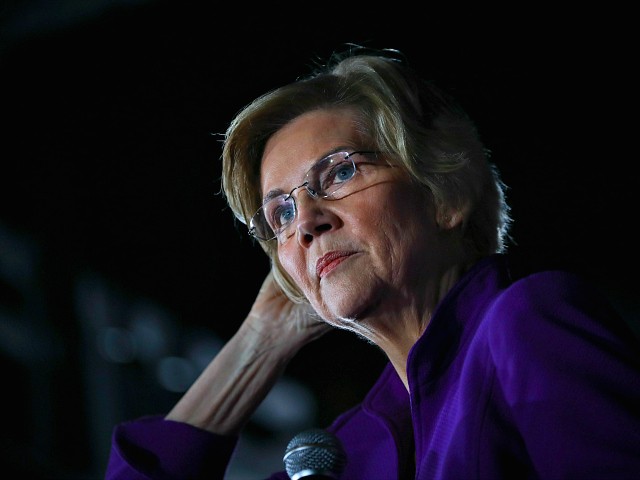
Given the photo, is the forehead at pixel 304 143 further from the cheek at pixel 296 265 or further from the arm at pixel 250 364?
the arm at pixel 250 364

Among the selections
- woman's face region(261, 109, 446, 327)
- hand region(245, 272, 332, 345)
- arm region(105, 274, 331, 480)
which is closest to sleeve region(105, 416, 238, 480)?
arm region(105, 274, 331, 480)

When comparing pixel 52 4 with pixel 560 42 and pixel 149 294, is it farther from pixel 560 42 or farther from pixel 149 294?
pixel 560 42

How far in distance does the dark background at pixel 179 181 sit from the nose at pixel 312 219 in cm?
103

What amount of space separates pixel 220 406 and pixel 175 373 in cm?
195

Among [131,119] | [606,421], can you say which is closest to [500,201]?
[606,421]

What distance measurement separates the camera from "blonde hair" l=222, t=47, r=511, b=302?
1726mm

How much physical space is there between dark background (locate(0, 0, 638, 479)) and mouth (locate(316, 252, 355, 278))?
3.61 ft

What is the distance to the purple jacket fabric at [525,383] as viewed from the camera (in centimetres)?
103

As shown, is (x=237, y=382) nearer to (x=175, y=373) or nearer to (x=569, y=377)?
(x=569, y=377)

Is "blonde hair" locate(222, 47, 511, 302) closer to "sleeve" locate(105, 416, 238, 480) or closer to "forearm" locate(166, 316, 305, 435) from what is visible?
"forearm" locate(166, 316, 305, 435)

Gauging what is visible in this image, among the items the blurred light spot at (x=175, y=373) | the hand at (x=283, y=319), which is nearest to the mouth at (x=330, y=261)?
the hand at (x=283, y=319)

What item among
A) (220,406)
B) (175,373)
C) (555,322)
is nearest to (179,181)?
(175,373)

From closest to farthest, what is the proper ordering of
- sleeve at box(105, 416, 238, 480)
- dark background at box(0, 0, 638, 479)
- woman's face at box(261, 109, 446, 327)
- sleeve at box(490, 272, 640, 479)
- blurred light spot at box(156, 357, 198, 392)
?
sleeve at box(490, 272, 640, 479), woman's face at box(261, 109, 446, 327), sleeve at box(105, 416, 238, 480), dark background at box(0, 0, 638, 479), blurred light spot at box(156, 357, 198, 392)

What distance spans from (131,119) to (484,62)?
147 cm
